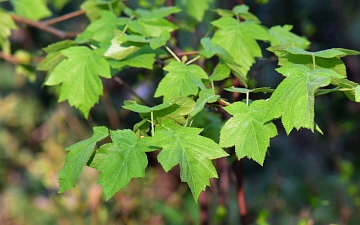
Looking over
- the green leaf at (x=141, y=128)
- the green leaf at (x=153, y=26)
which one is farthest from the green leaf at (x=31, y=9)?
the green leaf at (x=141, y=128)

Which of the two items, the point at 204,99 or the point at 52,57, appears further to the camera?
the point at 52,57

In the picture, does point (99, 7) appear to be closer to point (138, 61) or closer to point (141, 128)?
point (138, 61)

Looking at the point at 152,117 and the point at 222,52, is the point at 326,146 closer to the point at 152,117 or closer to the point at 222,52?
the point at 222,52

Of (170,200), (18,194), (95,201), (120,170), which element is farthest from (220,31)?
(18,194)

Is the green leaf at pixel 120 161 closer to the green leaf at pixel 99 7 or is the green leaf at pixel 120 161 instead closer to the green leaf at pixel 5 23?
the green leaf at pixel 99 7

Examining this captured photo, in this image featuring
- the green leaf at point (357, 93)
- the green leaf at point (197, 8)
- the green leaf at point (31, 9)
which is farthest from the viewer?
the green leaf at point (31, 9)

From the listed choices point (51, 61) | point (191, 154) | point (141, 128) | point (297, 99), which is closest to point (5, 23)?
point (51, 61)

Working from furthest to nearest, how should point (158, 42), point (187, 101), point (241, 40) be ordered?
1. point (241, 40)
2. point (158, 42)
3. point (187, 101)
